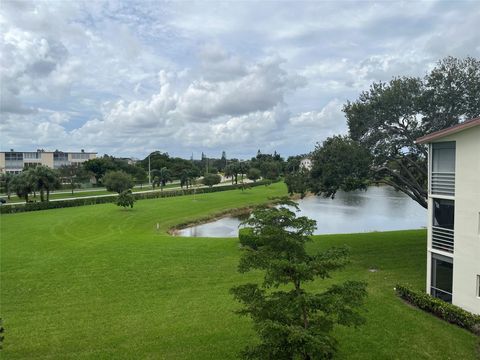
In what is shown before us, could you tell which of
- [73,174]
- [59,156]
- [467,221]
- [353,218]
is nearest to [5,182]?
[73,174]

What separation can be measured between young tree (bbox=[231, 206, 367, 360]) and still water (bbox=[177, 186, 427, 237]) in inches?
1141

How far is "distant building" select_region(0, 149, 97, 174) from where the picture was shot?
105 m

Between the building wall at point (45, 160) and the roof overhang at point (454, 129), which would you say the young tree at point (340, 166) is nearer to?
the roof overhang at point (454, 129)

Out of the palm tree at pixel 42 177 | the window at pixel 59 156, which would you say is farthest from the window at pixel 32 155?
the palm tree at pixel 42 177

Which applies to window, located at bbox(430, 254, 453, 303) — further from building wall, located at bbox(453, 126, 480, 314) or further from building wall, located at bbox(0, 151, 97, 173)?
building wall, located at bbox(0, 151, 97, 173)

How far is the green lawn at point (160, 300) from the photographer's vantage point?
44.4ft

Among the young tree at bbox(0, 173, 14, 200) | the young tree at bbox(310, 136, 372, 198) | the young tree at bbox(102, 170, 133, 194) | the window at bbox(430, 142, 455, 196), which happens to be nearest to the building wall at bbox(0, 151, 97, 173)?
the young tree at bbox(0, 173, 14, 200)

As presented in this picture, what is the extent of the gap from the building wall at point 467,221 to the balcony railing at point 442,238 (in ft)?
1.59

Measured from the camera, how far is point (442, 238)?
1697 centimetres

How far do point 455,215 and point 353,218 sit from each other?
33641mm

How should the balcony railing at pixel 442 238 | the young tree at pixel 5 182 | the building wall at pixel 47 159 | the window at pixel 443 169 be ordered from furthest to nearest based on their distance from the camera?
1. the building wall at pixel 47 159
2. the young tree at pixel 5 182
3. the window at pixel 443 169
4. the balcony railing at pixel 442 238

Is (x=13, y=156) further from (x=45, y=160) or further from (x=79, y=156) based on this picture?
(x=79, y=156)

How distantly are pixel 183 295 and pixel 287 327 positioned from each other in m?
11.2

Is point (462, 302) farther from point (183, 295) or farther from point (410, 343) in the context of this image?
point (183, 295)
